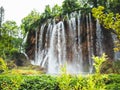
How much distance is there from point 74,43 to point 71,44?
1.12 ft

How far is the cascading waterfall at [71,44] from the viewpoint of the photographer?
1241 inches

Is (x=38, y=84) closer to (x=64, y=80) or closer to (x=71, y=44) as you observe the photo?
(x=64, y=80)

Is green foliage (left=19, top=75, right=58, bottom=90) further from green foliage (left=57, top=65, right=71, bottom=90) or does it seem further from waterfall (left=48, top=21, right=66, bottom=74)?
waterfall (left=48, top=21, right=66, bottom=74)

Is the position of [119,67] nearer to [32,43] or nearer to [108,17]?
[108,17]

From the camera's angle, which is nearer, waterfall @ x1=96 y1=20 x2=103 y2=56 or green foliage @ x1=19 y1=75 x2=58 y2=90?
green foliage @ x1=19 y1=75 x2=58 y2=90

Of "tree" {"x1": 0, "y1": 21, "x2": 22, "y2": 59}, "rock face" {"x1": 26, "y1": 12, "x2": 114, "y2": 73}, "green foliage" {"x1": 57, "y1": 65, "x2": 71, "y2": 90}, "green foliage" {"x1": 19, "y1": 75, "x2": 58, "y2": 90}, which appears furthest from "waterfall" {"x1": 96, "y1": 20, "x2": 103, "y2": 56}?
"green foliage" {"x1": 57, "y1": 65, "x2": 71, "y2": 90}

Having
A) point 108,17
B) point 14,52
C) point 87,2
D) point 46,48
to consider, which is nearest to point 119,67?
point 108,17

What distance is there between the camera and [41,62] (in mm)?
34062

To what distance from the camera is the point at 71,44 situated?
32.2 metres

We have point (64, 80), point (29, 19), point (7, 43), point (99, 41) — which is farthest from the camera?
point (29, 19)

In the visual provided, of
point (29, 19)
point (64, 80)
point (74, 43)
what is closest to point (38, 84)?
point (64, 80)

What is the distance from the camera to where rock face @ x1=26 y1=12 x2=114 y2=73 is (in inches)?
1241

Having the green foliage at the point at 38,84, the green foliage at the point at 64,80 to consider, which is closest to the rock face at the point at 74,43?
the green foliage at the point at 38,84

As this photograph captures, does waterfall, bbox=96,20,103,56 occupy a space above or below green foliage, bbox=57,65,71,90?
above
